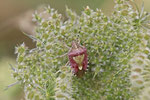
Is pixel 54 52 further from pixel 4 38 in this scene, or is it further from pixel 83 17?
pixel 4 38

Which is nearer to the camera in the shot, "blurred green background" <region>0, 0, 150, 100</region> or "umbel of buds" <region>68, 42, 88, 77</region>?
"umbel of buds" <region>68, 42, 88, 77</region>

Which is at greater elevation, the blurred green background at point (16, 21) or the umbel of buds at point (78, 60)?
the blurred green background at point (16, 21)

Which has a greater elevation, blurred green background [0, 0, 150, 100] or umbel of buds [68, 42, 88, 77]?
blurred green background [0, 0, 150, 100]

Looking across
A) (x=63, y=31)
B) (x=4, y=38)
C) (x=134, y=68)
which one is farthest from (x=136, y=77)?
(x=4, y=38)

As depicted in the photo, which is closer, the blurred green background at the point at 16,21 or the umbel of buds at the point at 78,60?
the umbel of buds at the point at 78,60
